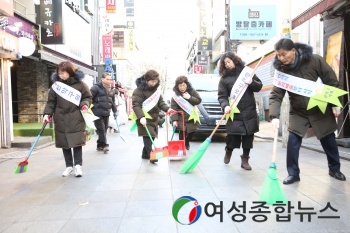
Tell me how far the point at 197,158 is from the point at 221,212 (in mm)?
1793

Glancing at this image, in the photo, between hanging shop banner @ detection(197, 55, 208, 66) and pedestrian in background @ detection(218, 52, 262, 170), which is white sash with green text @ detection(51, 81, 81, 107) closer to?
pedestrian in background @ detection(218, 52, 262, 170)

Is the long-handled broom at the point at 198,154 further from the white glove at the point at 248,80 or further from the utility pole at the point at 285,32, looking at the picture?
the utility pole at the point at 285,32

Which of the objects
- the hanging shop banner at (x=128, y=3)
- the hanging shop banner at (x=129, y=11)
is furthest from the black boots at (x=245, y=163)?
the hanging shop banner at (x=128, y=3)

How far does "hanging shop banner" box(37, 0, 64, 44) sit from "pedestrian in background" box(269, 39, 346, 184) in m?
9.18

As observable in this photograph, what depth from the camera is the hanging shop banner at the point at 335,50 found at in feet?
27.5

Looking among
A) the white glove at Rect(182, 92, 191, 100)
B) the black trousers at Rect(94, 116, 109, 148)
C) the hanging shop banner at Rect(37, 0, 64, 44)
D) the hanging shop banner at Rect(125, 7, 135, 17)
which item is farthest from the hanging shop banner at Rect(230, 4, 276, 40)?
the hanging shop banner at Rect(125, 7, 135, 17)

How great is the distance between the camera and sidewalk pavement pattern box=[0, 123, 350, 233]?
307 centimetres

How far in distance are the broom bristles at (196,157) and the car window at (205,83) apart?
511cm

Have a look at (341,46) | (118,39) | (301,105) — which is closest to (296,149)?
(301,105)

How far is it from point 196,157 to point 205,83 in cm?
568

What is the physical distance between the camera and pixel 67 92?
5109 mm

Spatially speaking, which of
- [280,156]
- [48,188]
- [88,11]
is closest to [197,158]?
[48,188]

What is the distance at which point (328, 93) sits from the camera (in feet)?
13.6

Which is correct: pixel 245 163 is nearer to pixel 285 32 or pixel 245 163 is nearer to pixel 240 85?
pixel 240 85
